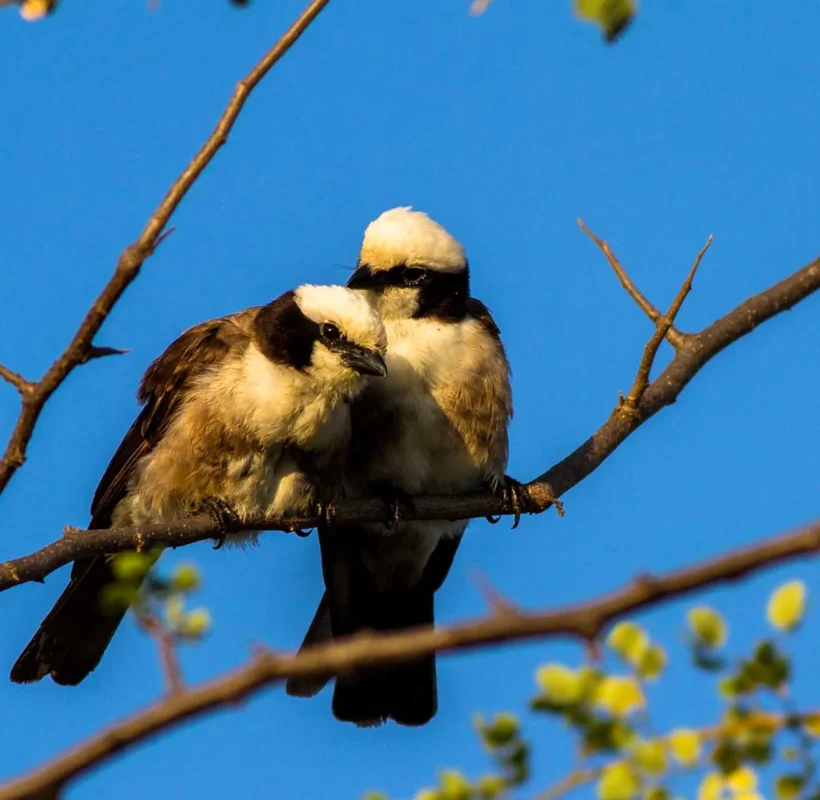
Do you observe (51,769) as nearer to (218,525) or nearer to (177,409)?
(218,525)

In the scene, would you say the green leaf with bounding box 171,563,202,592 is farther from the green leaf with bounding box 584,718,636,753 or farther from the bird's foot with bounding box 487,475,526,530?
the bird's foot with bounding box 487,475,526,530

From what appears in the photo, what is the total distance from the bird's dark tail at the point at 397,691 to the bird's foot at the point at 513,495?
1291 millimetres

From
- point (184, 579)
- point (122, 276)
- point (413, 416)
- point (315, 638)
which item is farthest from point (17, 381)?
point (315, 638)

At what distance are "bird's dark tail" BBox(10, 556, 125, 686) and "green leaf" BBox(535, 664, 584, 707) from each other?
518 cm

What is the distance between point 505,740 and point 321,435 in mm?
4997

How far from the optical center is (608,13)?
1.86 metres

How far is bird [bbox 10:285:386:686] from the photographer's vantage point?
6676mm

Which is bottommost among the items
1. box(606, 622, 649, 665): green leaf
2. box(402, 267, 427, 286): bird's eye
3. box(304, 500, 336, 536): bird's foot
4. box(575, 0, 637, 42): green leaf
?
box(606, 622, 649, 665): green leaf

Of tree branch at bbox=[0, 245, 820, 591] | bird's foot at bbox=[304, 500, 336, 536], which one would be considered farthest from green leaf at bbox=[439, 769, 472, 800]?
bird's foot at bbox=[304, 500, 336, 536]

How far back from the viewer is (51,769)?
157 cm

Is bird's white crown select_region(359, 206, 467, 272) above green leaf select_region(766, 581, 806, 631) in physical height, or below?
above

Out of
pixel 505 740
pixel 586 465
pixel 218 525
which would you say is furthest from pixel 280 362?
pixel 505 740

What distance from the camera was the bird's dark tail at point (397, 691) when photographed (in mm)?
8430

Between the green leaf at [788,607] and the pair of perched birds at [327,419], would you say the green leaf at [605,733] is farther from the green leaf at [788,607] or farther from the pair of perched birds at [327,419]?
the pair of perched birds at [327,419]
